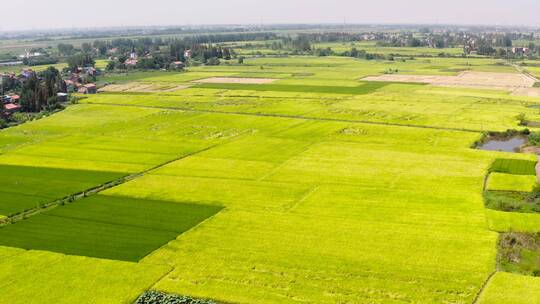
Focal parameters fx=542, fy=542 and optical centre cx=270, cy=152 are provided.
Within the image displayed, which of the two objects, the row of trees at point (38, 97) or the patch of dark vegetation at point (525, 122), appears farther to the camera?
the row of trees at point (38, 97)

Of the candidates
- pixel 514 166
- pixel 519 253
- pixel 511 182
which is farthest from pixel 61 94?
pixel 519 253

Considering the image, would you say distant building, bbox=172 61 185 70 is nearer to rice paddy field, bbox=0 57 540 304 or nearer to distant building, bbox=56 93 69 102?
distant building, bbox=56 93 69 102

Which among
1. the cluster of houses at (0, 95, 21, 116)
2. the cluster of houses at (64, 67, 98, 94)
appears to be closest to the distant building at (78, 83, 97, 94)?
the cluster of houses at (64, 67, 98, 94)

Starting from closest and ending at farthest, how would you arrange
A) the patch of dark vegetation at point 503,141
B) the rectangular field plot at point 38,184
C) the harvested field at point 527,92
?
the rectangular field plot at point 38,184
the patch of dark vegetation at point 503,141
the harvested field at point 527,92

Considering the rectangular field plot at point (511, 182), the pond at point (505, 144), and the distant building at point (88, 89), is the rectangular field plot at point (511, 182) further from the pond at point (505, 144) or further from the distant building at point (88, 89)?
the distant building at point (88, 89)

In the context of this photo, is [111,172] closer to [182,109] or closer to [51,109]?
[182,109]

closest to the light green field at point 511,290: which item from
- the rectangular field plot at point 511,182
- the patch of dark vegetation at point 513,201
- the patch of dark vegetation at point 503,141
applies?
the patch of dark vegetation at point 513,201
